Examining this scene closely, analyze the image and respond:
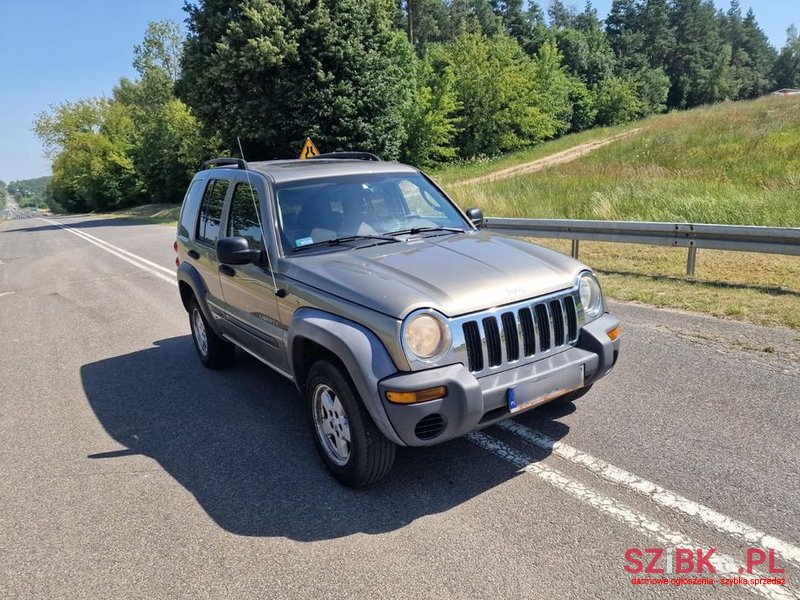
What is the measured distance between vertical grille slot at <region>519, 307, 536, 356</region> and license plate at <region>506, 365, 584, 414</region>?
181mm

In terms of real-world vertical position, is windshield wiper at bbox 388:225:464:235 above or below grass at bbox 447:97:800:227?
above

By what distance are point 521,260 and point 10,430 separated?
4.37 metres

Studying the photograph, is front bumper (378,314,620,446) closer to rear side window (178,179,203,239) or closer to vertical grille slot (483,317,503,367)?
vertical grille slot (483,317,503,367)

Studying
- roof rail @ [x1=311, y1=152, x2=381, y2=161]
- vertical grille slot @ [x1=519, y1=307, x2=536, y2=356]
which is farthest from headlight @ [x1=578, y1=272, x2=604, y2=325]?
roof rail @ [x1=311, y1=152, x2=381, y2=161]

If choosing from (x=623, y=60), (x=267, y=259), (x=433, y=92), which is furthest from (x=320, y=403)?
(x=623, y=60)

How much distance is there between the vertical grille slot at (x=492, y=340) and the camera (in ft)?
10.8

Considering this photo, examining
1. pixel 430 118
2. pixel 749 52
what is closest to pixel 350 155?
pixel 430 118

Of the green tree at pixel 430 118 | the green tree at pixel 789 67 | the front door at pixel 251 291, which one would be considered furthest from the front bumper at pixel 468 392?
the green tree at pixel 789 67

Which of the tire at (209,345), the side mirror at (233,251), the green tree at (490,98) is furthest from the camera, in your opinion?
the green tree at (490,98)

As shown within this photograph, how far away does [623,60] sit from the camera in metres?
88.5

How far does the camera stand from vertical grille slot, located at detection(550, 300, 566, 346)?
141 inches

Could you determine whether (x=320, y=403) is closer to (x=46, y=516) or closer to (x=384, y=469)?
(x=384, y=469)

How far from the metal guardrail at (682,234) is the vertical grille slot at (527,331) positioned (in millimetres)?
4456

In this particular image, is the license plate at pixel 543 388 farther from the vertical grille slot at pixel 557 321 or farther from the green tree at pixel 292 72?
the green tree at pixel 292 72
